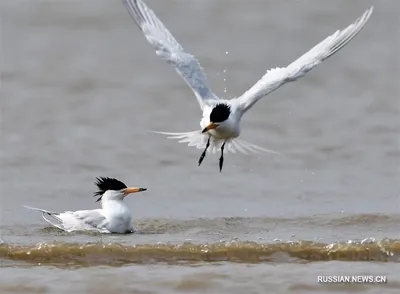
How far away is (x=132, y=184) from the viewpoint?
9867 mm

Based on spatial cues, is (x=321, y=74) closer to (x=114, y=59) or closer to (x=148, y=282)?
(x=114, y=59)

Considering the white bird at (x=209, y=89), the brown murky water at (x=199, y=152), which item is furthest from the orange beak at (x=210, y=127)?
the brown murky water at (x=199, y=152)

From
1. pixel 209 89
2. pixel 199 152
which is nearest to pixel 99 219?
pixel 209 89

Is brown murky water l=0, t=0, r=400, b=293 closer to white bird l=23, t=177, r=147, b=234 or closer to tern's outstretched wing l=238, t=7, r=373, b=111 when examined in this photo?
white bird l=23, t=177, r=147, b=234

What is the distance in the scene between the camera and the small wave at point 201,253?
23.6ft

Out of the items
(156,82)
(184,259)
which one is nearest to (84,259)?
(184,259)

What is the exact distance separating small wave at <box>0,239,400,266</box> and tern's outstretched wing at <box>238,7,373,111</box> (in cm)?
158

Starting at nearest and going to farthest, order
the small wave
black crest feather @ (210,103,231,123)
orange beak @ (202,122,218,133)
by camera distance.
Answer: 1. the small wave
2. black crest feather @ (210,103,231,123)
3. orange beak @ (202,122,218,133)

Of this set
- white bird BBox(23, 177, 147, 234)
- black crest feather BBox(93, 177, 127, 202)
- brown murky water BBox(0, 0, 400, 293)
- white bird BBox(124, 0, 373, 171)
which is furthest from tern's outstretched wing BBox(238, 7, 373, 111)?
white bird BBox(23, 177, 147, 234)

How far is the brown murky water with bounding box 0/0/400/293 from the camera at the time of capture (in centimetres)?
706

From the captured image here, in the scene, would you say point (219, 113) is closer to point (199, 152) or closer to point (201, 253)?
point (201, 253)

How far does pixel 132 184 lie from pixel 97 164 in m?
0.59

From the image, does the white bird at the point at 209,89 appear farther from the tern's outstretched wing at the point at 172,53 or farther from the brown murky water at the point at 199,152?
the brown murky water at the point at 199,152

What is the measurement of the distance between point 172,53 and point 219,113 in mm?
834
